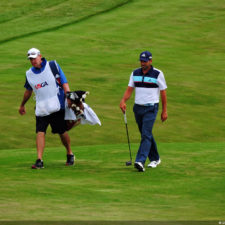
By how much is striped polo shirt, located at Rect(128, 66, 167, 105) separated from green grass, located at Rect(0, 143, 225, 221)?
3.69 feet

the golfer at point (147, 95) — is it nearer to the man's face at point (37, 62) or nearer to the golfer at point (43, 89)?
the golfer at point (43, 89)

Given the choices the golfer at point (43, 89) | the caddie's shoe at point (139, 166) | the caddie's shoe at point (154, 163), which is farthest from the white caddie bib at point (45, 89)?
the caddie's shoe at point (154, 163)

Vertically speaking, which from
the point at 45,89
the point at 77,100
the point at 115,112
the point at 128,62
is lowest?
the point at 128,62

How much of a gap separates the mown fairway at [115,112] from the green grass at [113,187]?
0.01 meters

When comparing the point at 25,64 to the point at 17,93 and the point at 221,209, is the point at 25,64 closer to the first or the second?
the point at 17,93

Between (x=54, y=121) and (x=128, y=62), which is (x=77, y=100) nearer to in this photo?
(x=54, y=121)

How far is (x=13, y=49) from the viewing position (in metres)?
31.2

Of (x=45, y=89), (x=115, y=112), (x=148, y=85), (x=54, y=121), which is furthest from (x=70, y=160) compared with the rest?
(x=115, y=112)

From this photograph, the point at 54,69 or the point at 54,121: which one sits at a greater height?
the point at 54,69

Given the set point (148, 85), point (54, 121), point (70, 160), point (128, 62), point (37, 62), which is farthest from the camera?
point (128, 62)

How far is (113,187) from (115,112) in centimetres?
990

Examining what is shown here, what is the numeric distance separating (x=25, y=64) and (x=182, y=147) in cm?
1435

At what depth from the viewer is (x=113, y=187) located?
1020 centimetres

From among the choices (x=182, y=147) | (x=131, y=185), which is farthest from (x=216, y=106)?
(x=131, y=185)
